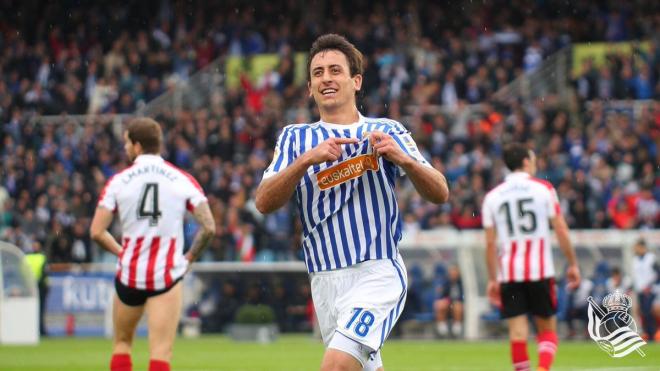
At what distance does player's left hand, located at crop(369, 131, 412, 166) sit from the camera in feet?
18.7

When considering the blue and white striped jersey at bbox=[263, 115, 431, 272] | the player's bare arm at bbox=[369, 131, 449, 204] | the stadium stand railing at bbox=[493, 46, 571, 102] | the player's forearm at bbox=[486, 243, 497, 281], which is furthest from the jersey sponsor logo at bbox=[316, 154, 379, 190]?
the stadium stand railing at bbox=[493, 46, 571, 102]

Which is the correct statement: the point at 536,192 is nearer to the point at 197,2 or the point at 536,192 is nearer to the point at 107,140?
the point at 107,140

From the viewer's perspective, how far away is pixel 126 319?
881 centimetres

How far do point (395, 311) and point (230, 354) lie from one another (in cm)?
1075

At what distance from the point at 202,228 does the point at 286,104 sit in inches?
729

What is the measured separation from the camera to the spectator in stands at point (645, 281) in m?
19.1

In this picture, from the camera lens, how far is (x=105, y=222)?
29.6 feet

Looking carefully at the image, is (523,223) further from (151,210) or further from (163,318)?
(163,318)

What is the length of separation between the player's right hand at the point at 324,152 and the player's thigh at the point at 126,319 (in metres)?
3.51

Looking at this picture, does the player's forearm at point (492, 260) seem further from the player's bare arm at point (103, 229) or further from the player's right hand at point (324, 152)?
the player's right hand at point (324, 152)

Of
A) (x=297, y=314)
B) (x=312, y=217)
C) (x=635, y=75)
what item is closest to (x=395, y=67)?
(x=635, y=75)

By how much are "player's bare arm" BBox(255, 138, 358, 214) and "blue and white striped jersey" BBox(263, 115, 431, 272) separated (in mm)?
181

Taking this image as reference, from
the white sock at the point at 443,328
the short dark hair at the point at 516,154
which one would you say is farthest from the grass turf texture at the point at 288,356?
the short dark hair at the point at 516,154

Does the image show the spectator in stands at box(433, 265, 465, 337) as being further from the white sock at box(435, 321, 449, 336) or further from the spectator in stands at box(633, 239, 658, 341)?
the spectator in stands at box(633, 239, 658, 341)
